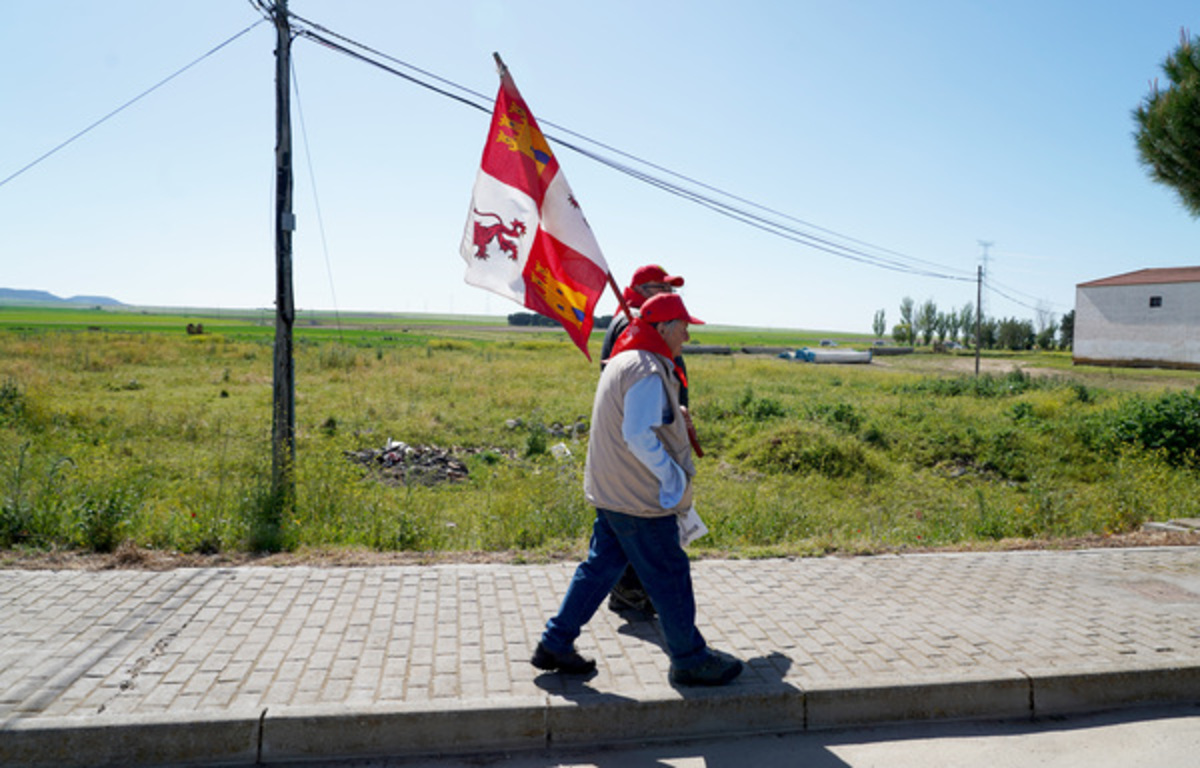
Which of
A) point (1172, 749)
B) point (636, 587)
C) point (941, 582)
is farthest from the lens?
point (941, 582)

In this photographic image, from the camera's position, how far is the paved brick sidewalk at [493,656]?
350cm

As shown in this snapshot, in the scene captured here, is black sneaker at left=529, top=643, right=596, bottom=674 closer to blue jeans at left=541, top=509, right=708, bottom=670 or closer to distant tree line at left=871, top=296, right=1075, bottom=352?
blue jeans at left=541, top=509, right=708, bottom=670

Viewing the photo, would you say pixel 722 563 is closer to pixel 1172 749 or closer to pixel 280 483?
pixel 1172 749

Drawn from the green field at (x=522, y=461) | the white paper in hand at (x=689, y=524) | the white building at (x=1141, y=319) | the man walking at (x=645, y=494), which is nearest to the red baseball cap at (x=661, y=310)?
the man walking at (x=645, y=494)

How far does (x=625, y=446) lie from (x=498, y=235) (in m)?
2.06

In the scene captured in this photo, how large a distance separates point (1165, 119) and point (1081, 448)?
23.7 feet

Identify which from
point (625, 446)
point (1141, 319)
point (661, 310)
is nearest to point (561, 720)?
point (625, 446)

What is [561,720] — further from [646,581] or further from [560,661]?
[646,581]

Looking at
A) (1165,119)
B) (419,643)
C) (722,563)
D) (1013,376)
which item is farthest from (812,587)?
(1013,376)

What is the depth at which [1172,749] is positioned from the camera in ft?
12.1

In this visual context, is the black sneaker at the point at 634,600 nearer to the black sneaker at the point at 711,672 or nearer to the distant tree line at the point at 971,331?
the black sneaker at the point at 711,672

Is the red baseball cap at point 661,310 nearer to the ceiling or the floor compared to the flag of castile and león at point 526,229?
nearer to the floor

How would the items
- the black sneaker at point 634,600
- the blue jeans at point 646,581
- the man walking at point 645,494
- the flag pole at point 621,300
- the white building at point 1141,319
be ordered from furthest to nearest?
1. the white building at point 1141,319
2. the black sneaker at point 634,600
3. the flag pole at point 621,300
4. the blue jeans at point 646,581
5. the man walking at point 645,494

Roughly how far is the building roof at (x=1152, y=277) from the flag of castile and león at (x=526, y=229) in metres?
59.5
